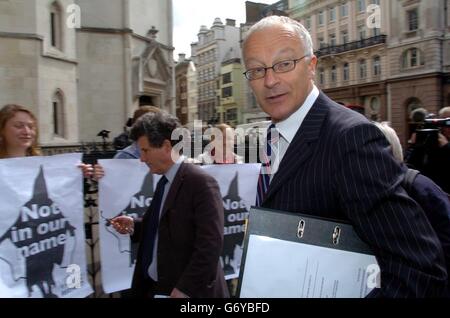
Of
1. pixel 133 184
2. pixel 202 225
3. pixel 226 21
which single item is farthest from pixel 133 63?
pixel 226 21

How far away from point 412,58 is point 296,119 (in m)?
38.1

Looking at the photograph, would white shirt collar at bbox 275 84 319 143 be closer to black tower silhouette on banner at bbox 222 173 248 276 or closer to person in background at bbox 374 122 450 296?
person in background at bbox 374 122 450 296

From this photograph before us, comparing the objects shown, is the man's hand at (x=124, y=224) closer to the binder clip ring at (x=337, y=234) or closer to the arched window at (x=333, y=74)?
the binder clip ring at (x=337, y=234)

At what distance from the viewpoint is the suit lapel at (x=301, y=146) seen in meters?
1.37

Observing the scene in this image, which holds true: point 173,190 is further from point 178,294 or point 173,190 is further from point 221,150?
point 221,150

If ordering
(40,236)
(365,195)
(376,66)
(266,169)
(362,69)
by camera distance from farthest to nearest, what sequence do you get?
(362,69)
(376,66)
(40,236)
(266,169)
(365,195)

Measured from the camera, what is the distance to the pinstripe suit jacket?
1092 millimetres

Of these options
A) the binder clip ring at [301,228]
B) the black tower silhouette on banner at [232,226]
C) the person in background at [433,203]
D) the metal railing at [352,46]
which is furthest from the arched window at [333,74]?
the binder clip ring at [301,228]

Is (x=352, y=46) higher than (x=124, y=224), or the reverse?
(x=352, y=46)

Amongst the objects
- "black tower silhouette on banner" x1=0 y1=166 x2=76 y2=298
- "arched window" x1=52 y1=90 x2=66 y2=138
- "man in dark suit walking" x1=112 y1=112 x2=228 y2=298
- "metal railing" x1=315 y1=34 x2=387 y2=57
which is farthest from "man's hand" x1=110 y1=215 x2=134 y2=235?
"metal railing" x1=315 y1=34 x2=387 y2=57

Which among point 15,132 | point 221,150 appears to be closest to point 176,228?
point 15,132

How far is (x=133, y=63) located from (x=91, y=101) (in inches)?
96.9

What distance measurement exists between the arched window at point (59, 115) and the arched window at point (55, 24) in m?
1.79

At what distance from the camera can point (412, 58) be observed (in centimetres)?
3531
